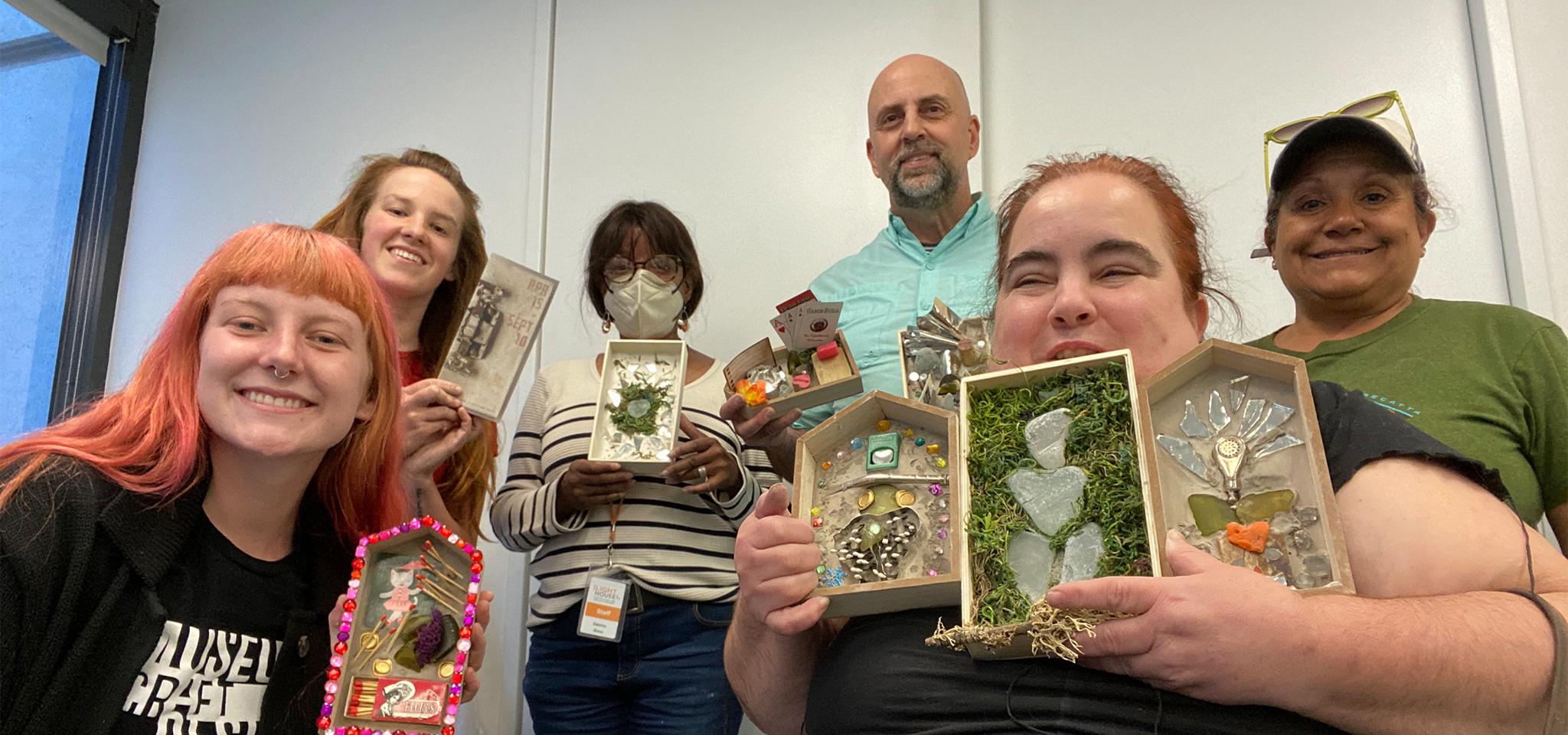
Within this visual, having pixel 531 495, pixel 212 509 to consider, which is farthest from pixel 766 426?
pixel 212 509

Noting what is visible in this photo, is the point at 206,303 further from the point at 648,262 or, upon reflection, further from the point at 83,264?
the point at 83,264

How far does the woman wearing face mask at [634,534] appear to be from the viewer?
259cm

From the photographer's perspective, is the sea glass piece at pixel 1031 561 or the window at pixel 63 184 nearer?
the sea glass piece at pixel 1031 561

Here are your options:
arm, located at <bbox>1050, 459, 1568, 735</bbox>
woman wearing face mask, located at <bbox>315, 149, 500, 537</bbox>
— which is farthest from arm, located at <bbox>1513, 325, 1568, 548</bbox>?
woman wearing face mask, located at <bbox>315, 149, 500, 537</bbox>

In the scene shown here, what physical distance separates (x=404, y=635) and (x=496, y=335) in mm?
1052

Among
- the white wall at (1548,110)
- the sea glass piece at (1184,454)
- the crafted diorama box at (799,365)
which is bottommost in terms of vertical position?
the sea glass piece at (1184,454)

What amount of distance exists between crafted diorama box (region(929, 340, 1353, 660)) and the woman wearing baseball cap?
2.60ft

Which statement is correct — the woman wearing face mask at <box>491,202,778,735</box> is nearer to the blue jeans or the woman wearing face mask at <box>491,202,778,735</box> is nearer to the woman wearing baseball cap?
the blue jeans

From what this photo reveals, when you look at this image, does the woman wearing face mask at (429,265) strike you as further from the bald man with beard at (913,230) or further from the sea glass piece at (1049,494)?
the sea glass piece at (1049,494)

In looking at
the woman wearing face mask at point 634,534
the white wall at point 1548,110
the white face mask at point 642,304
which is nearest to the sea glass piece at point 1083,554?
the woman wearing face mask at point 634,534

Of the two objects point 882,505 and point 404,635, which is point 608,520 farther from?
point 882,505

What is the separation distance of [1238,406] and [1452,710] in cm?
42

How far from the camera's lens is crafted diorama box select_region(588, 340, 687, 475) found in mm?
2668

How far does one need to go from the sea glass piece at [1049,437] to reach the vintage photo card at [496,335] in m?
1.64
